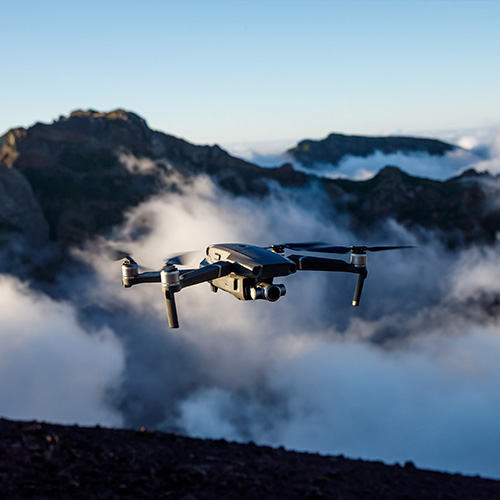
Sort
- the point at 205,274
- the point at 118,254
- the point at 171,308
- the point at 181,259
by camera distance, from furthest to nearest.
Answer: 1. the point at 181,259
2. the point at 118,254
3. the point at 205,274
4. the point at 171,308

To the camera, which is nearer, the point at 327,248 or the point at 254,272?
the point at 254,272

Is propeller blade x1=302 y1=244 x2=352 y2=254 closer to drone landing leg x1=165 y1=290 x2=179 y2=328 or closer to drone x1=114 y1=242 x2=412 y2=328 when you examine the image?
drone x1=114 y1=242 x2=412 y2=328

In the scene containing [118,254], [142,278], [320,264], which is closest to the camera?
[142,278]

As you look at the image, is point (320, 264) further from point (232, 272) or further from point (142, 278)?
point (142, 278)

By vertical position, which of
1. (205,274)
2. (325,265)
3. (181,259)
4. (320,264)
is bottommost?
(205,274)

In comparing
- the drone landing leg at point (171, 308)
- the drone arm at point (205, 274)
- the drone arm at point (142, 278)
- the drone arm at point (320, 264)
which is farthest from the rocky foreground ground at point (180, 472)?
the drone arm at point (320, 264)

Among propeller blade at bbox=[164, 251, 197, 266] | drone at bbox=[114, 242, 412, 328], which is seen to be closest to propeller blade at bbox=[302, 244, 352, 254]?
drone at bbox=[114, 242, 412, 328]

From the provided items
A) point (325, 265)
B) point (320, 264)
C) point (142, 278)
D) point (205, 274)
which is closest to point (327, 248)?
point (325, 265)

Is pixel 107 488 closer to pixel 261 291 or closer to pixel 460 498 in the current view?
pixel 261 291
